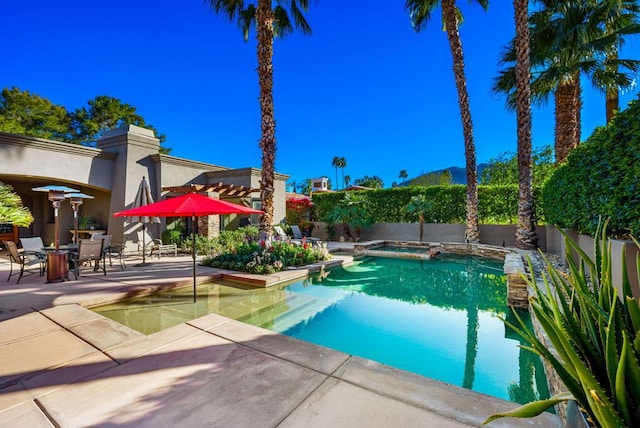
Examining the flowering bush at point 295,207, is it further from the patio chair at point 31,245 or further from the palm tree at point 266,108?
the patio chair at point 31,245

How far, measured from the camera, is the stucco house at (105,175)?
11070 millimetres

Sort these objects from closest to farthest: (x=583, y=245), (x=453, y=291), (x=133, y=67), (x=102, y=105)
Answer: (x=583, y=245) → (x=453, y=291) → (x=133, y=67) → (x=102, y=105)

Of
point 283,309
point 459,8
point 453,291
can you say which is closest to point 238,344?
point 283,309

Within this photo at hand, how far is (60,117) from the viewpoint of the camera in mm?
28375

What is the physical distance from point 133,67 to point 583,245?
2946 cm

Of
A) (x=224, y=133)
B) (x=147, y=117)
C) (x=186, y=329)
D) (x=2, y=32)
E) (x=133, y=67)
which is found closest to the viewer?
(x=186, y=329)

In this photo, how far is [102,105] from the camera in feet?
99.5

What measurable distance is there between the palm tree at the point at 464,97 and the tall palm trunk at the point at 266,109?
8.26 metres

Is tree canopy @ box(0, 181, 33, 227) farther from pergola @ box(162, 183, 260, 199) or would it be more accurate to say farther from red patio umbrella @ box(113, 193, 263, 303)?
pergola @ box(162, 183, 260, 199)

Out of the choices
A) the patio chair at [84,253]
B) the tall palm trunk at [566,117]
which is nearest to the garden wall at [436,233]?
the tall palm trunk at [566,117]

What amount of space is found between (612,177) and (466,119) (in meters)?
10.9

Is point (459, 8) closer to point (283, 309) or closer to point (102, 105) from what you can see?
point (283, 309)

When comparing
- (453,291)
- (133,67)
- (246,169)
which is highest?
(133,67)

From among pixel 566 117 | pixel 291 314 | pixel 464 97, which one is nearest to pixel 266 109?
pixel 291 314
